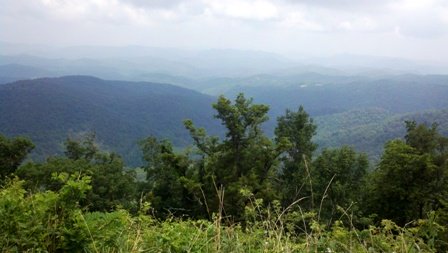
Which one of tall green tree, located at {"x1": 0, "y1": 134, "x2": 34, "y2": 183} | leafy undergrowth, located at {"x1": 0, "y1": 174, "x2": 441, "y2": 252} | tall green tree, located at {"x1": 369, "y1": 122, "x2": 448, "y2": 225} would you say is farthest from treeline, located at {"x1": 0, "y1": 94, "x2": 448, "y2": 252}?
leafy undergrowth, located at {"x1": 0, "y1": 174, "x2": 441, "y2": 252}

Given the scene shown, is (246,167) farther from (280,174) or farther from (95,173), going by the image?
(95,173)

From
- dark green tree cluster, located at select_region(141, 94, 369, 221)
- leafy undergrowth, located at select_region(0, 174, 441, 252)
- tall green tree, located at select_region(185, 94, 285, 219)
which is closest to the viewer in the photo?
leafy undergrowth, located at select_region(0, 174, 441, 252)

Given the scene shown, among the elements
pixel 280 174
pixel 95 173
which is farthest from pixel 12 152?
pixel 280 174

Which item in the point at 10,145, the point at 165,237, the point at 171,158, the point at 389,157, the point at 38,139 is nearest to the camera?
the point at 165,237

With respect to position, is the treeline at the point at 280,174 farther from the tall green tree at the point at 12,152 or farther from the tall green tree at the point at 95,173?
the tall green tree at the point at 12,152

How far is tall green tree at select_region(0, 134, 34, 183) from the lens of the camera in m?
34.9

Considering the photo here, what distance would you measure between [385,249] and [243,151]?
21114 millimetres

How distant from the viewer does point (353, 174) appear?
1192 inches

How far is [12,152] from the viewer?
35594 millimetres

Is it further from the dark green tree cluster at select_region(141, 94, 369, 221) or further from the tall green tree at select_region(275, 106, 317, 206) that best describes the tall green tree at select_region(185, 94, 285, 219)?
the tall green tree at select_region(275, 106, 317, 206)

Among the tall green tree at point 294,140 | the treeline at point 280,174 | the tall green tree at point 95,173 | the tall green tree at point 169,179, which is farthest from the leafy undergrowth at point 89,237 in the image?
the tall green tree at point 294,140

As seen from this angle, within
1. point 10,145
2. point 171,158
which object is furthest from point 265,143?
point 10,145

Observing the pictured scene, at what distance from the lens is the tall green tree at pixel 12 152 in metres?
34.9

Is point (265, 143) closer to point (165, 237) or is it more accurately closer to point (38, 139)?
point (165, 237)
